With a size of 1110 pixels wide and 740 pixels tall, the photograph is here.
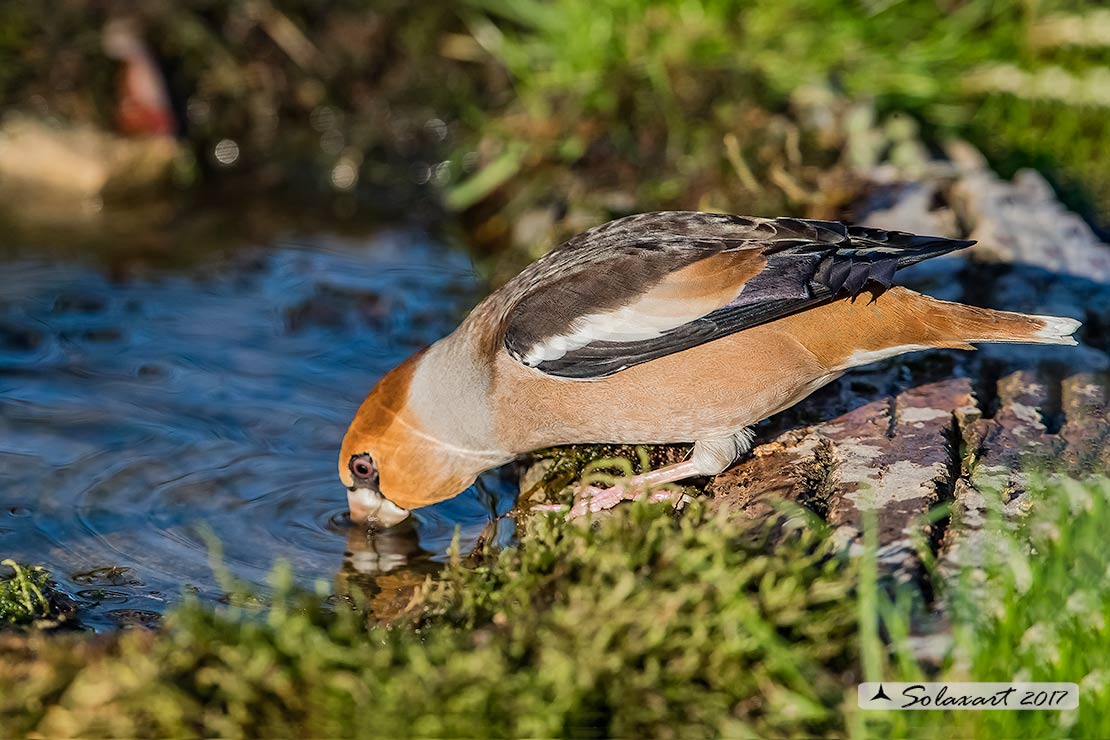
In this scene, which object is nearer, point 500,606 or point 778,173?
point 500,606

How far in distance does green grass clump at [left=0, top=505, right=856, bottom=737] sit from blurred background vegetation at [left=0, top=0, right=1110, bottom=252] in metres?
4.06

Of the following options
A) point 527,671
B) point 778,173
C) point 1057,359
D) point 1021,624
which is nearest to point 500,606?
point 527,671

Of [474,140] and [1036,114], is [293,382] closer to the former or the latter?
[474,140]

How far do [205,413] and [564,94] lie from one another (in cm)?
360

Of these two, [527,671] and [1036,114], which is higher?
[1036,114]

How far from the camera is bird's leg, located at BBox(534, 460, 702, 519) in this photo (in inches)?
193

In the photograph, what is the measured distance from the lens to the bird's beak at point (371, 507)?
18.2ft

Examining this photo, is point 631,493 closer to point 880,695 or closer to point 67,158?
point 880,695

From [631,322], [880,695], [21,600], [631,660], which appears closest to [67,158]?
[21,600]

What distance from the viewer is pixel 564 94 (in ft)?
28.3

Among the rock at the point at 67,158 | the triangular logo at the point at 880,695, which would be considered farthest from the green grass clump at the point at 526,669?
the rock at the point at 67,158

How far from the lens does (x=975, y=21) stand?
354 inches

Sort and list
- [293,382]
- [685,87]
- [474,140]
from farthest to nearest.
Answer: [474,140] → [685,87] → [293,382]

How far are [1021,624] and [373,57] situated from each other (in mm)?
7512
